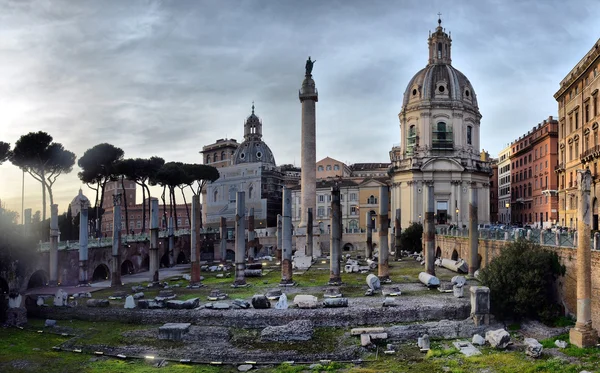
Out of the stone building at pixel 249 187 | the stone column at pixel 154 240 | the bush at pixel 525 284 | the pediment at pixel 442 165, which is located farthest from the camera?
the stone building at pixel 249 187

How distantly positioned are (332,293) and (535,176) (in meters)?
43.5

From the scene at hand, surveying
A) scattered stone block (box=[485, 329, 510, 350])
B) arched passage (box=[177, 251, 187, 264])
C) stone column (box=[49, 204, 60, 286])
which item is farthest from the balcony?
arched passage (box=[177, 251, 187, 264])

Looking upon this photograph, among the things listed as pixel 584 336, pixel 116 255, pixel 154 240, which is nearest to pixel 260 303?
pixel 584 336

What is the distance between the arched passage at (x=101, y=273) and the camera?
37.4m

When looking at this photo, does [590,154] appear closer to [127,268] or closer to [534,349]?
[534,349]

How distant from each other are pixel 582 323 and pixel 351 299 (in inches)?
342

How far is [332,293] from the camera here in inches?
903

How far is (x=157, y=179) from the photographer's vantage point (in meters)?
58.2

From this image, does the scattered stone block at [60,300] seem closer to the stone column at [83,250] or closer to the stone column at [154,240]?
the stone column at [154,240]

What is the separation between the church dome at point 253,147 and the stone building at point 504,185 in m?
38.2

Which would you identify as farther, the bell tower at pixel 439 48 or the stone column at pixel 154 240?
the bell tower at pixel 439 48

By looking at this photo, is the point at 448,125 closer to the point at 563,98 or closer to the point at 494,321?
the point at 563,98

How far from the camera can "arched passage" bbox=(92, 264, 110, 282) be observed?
37.4 meters

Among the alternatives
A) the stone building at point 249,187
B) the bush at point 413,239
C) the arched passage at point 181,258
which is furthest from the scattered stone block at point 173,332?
the stone building at point 249,187
